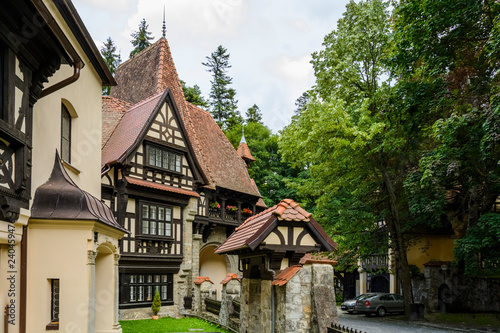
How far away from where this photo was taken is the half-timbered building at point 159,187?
19.2 m

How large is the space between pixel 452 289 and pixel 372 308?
12.6 ft

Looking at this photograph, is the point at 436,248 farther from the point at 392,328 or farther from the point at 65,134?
the point at 65,134

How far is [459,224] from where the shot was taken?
23703 millimetres

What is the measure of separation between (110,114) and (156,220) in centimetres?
543

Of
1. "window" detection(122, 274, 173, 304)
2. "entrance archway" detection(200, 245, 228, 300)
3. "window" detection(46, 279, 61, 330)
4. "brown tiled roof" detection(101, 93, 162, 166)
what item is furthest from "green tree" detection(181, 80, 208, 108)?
"window" detection(46, 279, 61, 330)

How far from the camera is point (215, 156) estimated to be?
2642 centimetres

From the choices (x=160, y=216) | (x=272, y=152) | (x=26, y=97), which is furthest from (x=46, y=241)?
(x=272, y=152)

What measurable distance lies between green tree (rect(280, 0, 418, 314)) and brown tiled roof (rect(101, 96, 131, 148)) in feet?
25.2

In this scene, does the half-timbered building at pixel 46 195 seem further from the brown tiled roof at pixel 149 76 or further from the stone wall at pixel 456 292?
the stone wall at pixel 456 292

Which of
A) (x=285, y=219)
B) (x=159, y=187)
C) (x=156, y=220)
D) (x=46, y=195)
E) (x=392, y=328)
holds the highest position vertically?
(x=159, y=187)

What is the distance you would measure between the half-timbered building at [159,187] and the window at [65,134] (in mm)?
8076

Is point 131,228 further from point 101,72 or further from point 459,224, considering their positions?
point 459,224

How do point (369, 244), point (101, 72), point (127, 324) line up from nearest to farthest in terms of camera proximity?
point (101, 72) → point (127, 324) → point (369, 244)

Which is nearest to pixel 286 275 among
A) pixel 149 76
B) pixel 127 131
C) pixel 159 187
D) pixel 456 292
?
pixel 159 187
